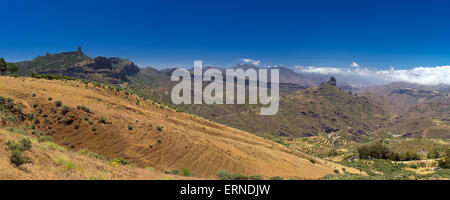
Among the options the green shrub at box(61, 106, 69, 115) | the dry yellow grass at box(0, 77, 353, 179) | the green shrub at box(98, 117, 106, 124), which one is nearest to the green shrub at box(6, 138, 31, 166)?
the dry yellow grass at box(0, 77, 353, 179)

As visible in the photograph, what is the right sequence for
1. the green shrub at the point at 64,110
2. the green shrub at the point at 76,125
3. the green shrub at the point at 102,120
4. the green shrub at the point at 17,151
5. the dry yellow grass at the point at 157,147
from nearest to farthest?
1. the green shrub at the point at 17,151
2. the dry yellow grass at the point at 157,147
3. the green shrub at the point at 76,125
4. the green shrub at the point at 102,120
5. the green shrub at the point at 64,110

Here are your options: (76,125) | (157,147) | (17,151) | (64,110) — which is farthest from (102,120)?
(17,151)

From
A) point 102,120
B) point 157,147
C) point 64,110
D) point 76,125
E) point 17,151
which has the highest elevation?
point 64,110

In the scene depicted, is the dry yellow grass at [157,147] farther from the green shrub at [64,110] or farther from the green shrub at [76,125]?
the green shrub at [64,110]

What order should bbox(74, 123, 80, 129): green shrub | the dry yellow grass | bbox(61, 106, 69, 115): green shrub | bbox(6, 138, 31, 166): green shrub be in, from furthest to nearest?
bbox(61, 106, 69, 115): green shrub, bbox(74, 123, 80, 129): green shrub, the dry yellow grass, bbox(6, 138, 31, 166): green shrub

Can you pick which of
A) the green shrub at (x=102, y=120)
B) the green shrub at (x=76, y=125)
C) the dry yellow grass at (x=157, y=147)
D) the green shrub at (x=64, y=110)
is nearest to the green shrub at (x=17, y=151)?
the dry yellow grass at (x=157, y=147)

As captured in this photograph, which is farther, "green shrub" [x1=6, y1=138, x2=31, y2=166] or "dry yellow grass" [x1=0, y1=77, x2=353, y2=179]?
"dry yellow grass" [x1=0, y1=77, x2=353, y2=179]

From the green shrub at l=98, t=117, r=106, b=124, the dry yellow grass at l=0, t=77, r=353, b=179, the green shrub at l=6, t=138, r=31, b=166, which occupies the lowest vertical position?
the dry yellow grass at l=0, t=77, r=353, b=179

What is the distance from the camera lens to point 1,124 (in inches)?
771

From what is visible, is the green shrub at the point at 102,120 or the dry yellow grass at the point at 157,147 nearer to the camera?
the dry yellow grass at the point at 157,147

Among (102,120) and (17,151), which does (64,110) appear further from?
(17,151)

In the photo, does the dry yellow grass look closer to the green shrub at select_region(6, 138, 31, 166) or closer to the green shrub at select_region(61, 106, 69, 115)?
the green shrub at select_region(61, 106, 69, 115)
